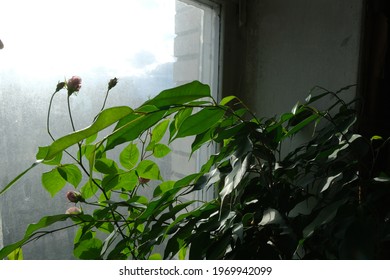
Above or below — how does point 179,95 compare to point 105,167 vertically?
above

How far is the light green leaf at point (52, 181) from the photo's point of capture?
515 mm

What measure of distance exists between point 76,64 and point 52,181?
27 centimetres

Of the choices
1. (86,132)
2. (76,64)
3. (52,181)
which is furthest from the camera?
(76,64)

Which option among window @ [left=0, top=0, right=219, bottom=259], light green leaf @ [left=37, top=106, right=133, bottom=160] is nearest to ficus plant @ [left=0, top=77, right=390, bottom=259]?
light green leaf @ [left=37, top=106, right=133, bottom=160]

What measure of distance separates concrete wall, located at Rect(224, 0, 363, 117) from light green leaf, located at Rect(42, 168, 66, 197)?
485 mm

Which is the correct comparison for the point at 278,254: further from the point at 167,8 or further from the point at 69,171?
the point at 167,8

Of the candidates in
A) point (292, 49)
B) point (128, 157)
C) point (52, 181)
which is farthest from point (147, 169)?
point (292, 49)

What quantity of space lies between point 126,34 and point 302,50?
41cm

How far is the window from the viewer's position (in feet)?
1.99

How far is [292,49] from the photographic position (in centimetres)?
76

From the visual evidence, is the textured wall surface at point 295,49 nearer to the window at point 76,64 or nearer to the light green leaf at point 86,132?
the window at point 76,64

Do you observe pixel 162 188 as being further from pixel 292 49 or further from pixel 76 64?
pixel 292 49

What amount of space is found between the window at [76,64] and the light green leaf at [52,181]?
14 centimetres

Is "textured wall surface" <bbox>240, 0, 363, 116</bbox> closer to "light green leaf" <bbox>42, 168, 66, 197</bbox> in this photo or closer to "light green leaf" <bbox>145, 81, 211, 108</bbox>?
"light green leaf" <bbox>145, 81, 211, 108</bbox>
